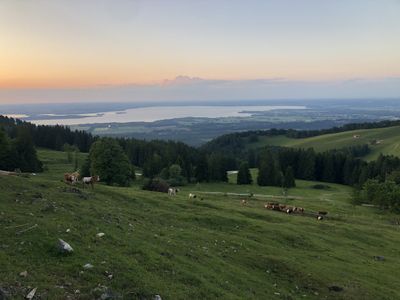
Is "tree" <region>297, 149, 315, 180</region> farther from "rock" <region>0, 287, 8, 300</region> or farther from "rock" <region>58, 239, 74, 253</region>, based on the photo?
"rock" <region>0, 287, 8, 300</region>

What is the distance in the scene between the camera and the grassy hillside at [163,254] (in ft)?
44.9

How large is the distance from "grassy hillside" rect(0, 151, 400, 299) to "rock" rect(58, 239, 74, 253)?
0.23 metres

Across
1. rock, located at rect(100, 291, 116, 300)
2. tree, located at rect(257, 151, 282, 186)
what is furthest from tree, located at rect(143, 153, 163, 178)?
rock, located at rect(100, 291, 116, 300)

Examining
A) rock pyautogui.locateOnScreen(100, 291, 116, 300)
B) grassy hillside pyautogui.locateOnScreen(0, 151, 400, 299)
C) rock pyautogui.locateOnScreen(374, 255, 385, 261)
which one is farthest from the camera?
rock pyautogui.locateOnScreen(374, 255, 385, 261)

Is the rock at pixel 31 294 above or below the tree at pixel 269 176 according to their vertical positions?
above

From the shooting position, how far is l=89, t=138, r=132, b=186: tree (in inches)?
2514

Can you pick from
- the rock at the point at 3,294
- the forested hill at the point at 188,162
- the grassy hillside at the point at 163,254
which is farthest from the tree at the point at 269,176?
the rock at the point at 3,294

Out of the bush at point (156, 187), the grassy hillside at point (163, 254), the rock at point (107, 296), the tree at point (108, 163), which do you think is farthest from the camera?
the tree at point (108, 163)

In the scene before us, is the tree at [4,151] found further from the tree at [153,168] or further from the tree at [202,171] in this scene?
the tree at [202,171]

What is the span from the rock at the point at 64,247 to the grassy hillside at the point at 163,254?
0.75ft

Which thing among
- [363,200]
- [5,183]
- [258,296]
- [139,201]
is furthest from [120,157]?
[258,296]

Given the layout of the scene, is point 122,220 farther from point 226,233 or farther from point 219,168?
point 219,168

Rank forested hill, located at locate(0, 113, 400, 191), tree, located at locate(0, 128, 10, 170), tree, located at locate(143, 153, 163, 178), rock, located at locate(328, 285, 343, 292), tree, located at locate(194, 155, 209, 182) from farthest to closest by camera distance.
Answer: tree, located at locate(143, 153, 163, 178) → tree, located at locate(194, 155, 209, 182) → forested hill, located at locate(0, 113, 400, 191) → tree, located at locate(0, 128, 10, 170) → rock, located at locate(328, 285, 343, 292)

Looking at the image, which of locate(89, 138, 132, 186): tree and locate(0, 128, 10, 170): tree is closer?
locate(89, 138, 132, 186): tree
